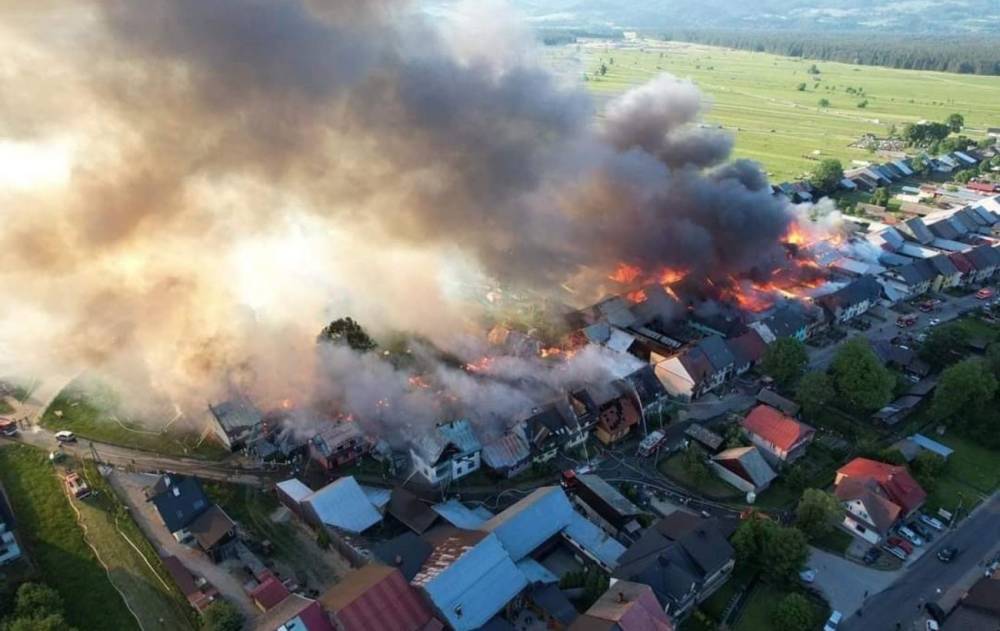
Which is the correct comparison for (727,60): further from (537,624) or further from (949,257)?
(537,624)

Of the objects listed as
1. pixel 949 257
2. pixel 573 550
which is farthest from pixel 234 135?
pixel 949 257

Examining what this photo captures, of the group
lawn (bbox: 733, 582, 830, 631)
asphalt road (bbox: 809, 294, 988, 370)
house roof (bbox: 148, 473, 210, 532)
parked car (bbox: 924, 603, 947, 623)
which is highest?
house roof (bbox: 148, 473, 210, 532)

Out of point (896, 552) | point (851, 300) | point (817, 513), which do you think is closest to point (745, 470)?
point (817, 513)

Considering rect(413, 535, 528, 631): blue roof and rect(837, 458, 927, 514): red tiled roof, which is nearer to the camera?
rect(413, 535, 528, 631): blue roof

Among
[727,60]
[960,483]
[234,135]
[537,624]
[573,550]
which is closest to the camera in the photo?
[537,624]

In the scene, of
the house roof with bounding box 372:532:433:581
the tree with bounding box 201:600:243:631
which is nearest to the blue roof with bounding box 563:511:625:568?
the house roof with bounding box 372:532:433:581

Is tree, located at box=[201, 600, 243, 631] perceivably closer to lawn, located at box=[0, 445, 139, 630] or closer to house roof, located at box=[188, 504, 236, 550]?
lawn, located at box=[0, 445, 139, 630]
